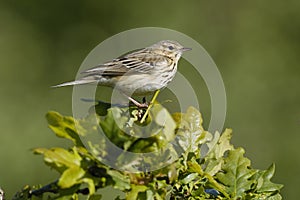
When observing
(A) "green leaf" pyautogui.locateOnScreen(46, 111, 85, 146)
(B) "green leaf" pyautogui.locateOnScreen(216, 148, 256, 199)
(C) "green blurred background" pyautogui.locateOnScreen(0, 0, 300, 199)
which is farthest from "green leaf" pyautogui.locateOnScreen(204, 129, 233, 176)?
(C) "green blurred background" pyautogui.locateOnScreen(0, 0, 300, 199)

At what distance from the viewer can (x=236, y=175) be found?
175cm

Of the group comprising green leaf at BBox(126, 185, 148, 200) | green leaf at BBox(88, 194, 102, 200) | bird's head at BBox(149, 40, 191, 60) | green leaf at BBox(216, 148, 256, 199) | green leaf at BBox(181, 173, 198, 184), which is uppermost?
bird's head at BBox(149, 40, 191, 60)

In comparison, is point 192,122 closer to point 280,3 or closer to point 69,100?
point 69,100

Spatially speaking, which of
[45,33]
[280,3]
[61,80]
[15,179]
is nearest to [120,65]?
[15,179]

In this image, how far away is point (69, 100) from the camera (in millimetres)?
7875

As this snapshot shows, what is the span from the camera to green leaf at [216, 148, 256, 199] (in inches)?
68.4

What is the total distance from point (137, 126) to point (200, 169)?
0.79 feet

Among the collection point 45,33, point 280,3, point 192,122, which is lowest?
point 192,122

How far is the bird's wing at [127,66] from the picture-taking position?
3820mm

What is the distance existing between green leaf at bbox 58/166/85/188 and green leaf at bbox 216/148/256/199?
1.65ft

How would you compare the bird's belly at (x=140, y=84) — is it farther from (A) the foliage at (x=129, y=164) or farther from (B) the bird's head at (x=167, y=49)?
(A) the foliage at (x=129, y=164)

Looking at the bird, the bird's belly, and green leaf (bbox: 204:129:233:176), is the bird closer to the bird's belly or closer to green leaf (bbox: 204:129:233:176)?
the bird's belly

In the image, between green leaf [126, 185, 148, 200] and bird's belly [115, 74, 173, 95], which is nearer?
green leaf [126, 185, 148, 200]

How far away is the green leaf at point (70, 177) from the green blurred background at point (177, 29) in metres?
5.54
